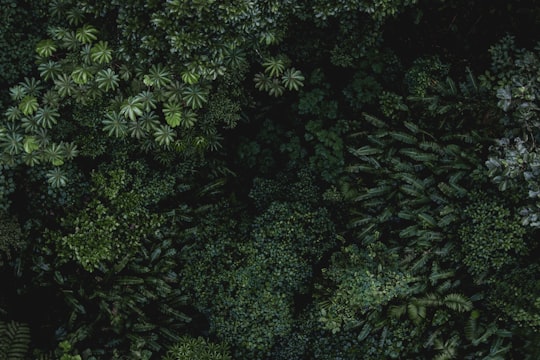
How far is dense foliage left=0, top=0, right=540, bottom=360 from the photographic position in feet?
21.5

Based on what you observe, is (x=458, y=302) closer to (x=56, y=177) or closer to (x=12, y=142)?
(x=56, y=177)

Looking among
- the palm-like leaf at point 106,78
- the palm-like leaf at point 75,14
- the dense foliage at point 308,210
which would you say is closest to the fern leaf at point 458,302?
the dense foliage at point 308,210

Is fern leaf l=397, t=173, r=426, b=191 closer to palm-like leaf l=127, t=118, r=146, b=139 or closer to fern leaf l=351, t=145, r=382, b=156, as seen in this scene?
fern leaf l=351, t=145, r=382, b=156

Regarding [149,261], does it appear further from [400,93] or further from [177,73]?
[400,93]

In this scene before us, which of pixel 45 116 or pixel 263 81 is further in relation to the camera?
pixel 263 81

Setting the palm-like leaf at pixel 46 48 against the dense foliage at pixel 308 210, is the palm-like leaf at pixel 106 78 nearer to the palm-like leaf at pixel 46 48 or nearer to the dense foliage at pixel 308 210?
the dense foliage at pixel 308 210

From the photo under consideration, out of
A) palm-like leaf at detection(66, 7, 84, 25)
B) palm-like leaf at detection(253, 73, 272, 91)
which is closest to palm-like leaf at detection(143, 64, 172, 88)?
palm-like leaf at detection(66, 7, 84, 25)

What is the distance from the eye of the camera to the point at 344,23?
642 cm

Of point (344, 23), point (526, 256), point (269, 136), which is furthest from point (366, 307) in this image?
point (344, 23)

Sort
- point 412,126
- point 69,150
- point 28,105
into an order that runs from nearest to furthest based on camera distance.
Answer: point 28,105 < point 69,150 < point 412,126

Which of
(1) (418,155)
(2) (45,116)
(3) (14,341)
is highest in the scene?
(1) (418,155)

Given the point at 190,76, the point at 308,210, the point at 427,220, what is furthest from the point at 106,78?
the point at 427,220

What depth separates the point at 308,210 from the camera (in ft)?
24.2

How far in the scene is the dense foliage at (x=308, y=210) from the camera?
6.55 metres
